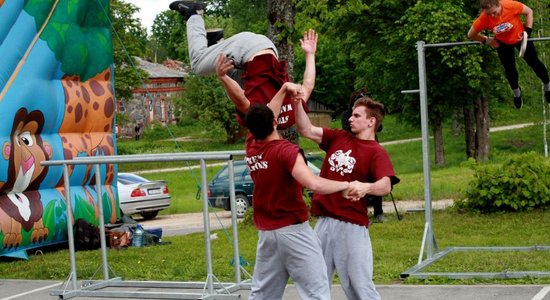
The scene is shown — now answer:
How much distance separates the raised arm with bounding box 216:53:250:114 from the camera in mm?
8031

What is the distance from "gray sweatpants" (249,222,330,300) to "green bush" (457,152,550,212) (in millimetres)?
10710

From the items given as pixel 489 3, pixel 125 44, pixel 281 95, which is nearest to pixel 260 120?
pixel 281 95

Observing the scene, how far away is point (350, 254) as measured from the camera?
7828 mm

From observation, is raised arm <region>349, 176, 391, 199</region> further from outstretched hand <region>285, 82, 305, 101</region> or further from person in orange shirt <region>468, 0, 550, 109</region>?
person in orange shirt <region>468, 0, 550, 109</region>

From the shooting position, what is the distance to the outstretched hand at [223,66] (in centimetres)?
802

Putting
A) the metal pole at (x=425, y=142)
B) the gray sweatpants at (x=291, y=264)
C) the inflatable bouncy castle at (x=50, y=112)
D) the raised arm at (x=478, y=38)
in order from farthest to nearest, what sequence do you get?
the inflatable bouncy castle at (x=50, y=112) → the metal pole at (x=425, y=142) → the raised arm at (x=478, y=38) → the gray sweatpants at (x=291, y=264)

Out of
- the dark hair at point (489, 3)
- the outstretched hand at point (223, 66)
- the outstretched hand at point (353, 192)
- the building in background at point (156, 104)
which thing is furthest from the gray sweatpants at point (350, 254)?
the building in background at point (156, 104)

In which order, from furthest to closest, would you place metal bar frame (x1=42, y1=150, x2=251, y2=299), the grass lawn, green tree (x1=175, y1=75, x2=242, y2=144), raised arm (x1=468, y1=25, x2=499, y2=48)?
green tree (x1=175, y1=75, x2=242, y2=144) → the grass lawn → raised arm (x1=468, y1=25, x2=499, y2=48) → metal bar frame (x1=42, y1=150, x2=251, y2=299)

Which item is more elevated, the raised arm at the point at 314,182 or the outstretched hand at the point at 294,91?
the outstretched hand at the point at 294,91

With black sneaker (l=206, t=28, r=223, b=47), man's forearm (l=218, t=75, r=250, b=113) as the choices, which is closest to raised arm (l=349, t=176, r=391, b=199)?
man's forearm (l=218, t=75, r=250, b=113)

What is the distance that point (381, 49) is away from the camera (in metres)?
39.7

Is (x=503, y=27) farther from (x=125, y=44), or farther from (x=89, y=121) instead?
(x=125, y=44)

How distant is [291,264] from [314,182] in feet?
2.35

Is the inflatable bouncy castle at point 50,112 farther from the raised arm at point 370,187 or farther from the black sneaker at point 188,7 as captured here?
the raised arm at point 370,187
